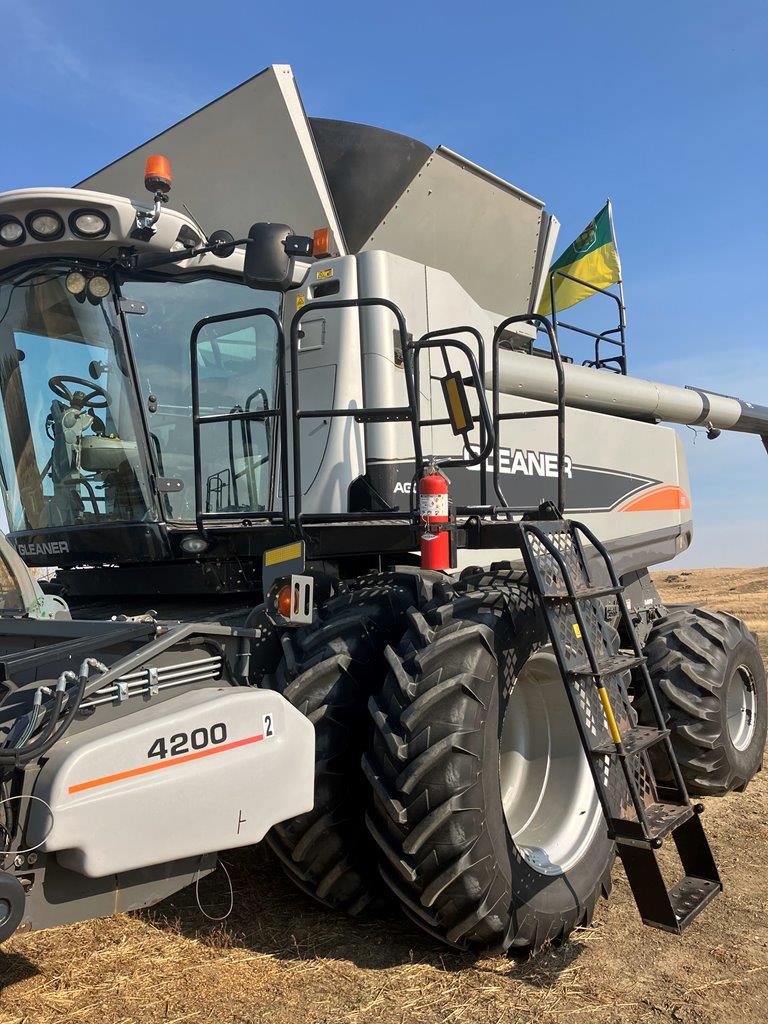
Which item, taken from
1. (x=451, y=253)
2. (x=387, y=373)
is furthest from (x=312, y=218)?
(x=387, y=373)

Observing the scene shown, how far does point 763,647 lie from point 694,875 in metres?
8.38

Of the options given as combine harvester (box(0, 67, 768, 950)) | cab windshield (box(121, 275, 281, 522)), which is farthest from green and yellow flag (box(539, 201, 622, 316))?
cab windshield (box(121, 275, 281, 522))

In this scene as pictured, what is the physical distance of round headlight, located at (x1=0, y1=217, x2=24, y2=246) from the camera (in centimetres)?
406

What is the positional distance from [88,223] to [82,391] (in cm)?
77

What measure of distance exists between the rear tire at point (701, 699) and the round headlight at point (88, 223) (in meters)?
3.62

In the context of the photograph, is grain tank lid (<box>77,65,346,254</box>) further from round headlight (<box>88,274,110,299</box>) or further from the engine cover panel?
the engine cover panel

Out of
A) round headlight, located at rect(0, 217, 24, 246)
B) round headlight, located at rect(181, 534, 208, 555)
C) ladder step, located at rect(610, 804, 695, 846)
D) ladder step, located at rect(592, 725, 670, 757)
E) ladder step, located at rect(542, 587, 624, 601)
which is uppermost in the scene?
round headlight, located at rect(0, 217, 24, 246)

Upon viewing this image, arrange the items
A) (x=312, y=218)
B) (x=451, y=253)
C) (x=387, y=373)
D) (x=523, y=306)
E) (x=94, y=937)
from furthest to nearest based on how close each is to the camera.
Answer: (x=523, y=306) < (x=451, y=253) < (x=312, y=218) < (x=387, y=373) < (x=94, y=937)

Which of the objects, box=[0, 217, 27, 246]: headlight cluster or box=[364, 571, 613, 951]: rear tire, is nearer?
box=[364, 571, 613, 951]: rear tire

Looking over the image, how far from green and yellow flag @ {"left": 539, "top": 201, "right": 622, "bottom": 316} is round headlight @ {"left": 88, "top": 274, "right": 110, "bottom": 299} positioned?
12.5 ft

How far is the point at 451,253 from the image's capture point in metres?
5.43

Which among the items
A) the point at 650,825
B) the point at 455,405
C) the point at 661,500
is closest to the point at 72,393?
the point at 455,405

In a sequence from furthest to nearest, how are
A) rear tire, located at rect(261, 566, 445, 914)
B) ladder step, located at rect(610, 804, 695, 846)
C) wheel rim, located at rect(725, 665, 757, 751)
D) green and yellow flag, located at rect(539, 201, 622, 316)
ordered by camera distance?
1. green and yellow flag, located at rect(539, 201, 622, 316)
2. wheel rim, located at rect(725, 665, 757, 751)
3. rear tire, located at rect(261, 566, 445, 914)
4. ladder step, located at rect(610, 804, 695, 846)

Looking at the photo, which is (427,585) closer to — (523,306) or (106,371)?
(106,371)
